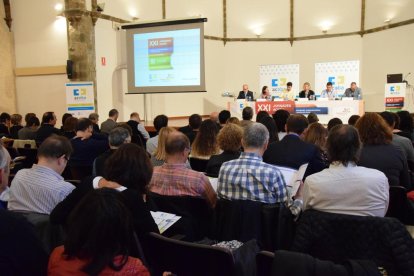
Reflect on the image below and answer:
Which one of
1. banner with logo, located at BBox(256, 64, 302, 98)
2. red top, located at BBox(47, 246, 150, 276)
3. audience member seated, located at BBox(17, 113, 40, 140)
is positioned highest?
banner with logo, located at BBox(256, 64, 302, 98)

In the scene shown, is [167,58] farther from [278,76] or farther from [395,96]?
[395,96]

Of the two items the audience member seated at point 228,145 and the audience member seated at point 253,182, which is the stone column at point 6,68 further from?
the audience member seated at point 253,182

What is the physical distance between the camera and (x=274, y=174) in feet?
8.10

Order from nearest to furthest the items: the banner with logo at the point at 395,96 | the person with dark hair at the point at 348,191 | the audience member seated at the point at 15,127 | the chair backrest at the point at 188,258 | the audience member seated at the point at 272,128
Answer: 1. the chair backrest at the point at 188,258
2. the person with dark hair at the point at 348,191
3. the audience member seated at the point at 272,128
4. the audience member seated at the point at 15,127
5. the banner with logo at the point at 395,96

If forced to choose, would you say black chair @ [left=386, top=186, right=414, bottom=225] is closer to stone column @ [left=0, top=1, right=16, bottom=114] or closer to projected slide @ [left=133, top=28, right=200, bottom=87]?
projected slide @ [left=133, top=28, right=200, bottom=87]

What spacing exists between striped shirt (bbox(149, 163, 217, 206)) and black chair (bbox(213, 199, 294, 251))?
340 millimetres

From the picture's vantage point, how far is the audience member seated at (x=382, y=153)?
3184 mm

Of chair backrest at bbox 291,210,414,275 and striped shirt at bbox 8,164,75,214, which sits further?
striped shirt at bbox 8,164,75,214

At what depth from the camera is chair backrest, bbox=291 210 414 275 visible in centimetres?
178

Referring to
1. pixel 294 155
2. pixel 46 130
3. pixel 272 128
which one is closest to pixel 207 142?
pixel 272 128

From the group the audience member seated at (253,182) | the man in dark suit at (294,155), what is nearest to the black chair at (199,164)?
the man in dark suit at (294,155)

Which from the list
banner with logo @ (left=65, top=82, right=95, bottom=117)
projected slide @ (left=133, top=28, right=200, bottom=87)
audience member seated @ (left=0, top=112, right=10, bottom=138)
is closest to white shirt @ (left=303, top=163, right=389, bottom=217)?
audience member seated @ (left=0, top=112, right=10, bottom=138)

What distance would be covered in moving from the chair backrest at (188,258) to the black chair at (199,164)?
83.5 inches

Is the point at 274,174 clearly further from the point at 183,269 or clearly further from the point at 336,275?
the point at 336,275
